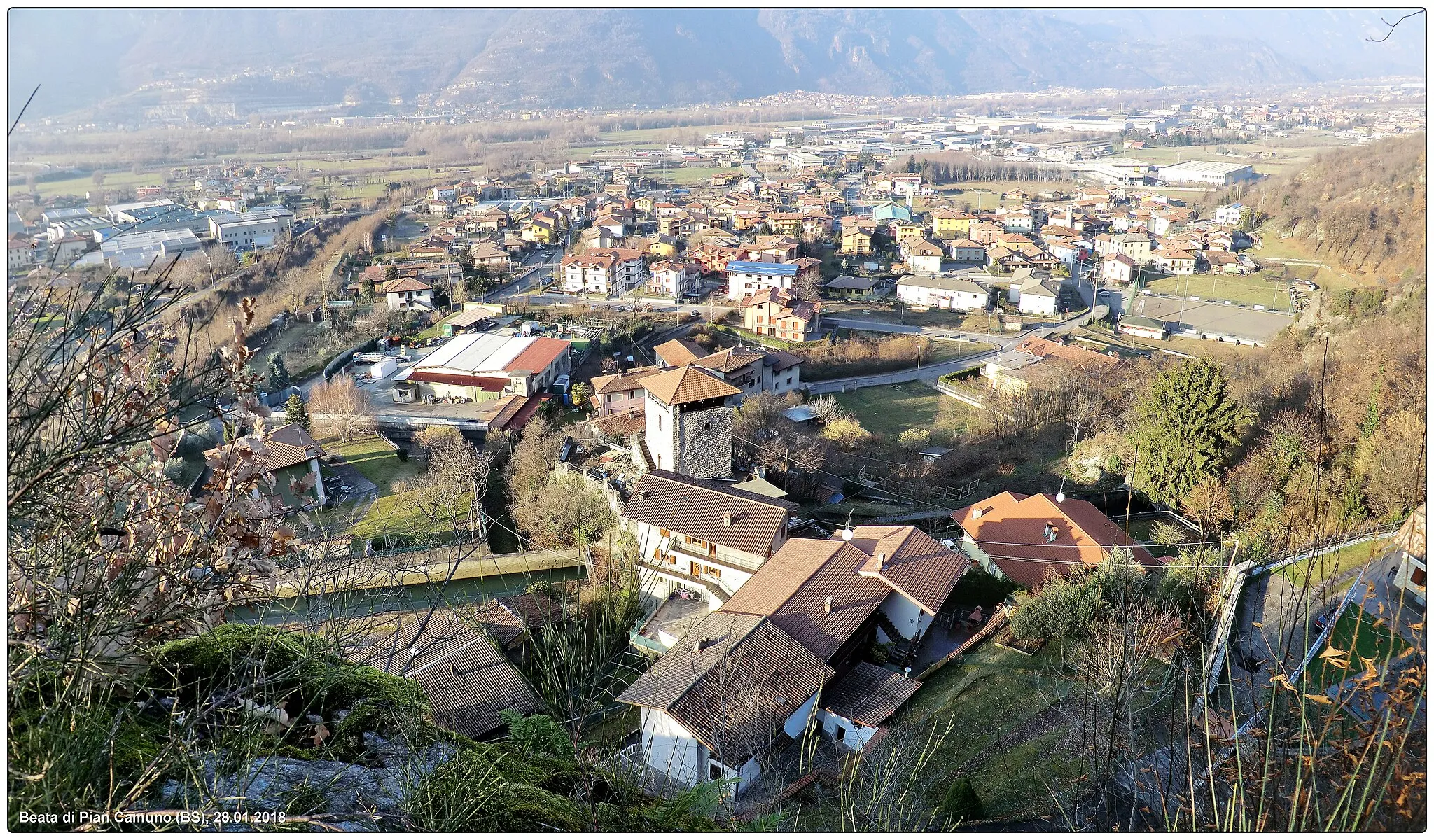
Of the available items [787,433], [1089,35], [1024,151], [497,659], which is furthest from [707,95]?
[497,659]

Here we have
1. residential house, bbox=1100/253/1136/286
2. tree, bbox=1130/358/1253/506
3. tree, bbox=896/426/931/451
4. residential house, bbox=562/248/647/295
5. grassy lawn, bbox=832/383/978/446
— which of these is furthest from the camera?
residential house, bbox=1100/253/1136/286

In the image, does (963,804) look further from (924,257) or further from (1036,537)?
(924,257)

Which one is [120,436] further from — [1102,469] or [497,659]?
[1102,469]

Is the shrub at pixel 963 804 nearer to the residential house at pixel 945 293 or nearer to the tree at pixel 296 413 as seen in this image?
the tree at pixel 296 413

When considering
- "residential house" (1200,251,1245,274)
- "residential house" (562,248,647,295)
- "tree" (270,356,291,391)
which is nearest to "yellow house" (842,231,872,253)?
"residential house" (562,248,647,295)

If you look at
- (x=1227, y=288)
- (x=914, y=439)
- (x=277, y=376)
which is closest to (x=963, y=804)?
(x=914, y=439)

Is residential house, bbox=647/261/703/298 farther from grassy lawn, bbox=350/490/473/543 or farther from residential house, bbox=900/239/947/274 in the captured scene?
grassy lawn, bbox=350/490/473/543
